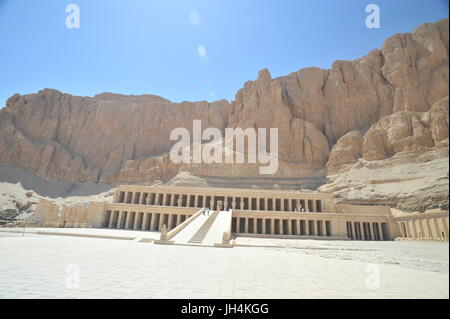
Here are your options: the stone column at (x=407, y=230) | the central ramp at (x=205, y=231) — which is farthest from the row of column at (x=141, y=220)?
the stone column at (x=407, y=230)

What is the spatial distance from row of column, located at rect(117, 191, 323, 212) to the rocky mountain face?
8368mm

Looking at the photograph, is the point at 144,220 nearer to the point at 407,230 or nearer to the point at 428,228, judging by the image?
the point at 428,228

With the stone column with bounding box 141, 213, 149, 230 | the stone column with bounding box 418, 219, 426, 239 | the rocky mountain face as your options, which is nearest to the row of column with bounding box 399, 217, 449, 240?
the stone column with bounding box 418, 219, 426, 239

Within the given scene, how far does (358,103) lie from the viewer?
65.6 meters

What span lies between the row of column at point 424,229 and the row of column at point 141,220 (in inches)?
1148

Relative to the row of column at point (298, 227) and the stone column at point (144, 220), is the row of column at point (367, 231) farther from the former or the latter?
the stone column at point (144, 220)

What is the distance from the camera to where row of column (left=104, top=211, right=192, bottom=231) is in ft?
126

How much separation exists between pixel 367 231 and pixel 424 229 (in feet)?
32.1

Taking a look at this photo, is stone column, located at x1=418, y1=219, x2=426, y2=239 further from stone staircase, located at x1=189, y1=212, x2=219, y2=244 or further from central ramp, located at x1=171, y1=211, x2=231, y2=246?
stone staircase, located at x1=189, y1=212, x2=219, y2=244

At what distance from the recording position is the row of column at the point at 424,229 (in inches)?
959

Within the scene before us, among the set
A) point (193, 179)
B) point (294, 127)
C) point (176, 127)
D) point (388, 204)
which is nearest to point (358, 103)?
point (294, 127)
